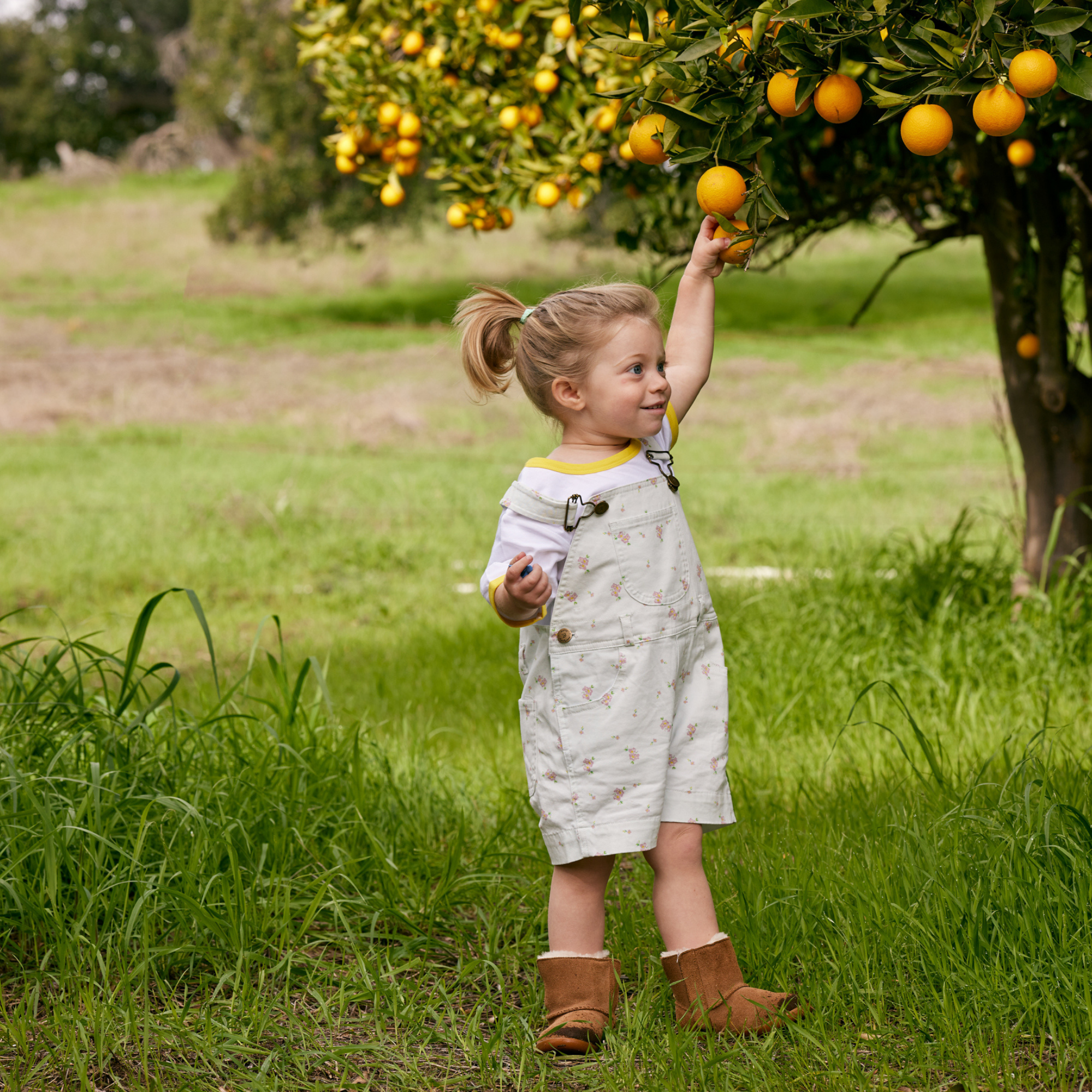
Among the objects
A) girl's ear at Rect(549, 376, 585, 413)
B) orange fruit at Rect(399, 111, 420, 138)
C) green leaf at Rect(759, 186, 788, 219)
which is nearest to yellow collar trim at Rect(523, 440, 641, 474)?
girl's ear at Rect(549, 376, 585, 413)

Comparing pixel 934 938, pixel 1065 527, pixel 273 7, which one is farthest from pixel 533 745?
pixel 273 7

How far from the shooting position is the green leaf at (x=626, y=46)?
1839 millimetres

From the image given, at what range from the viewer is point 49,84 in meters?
29.0

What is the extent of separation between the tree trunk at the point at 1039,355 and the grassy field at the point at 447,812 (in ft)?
0.96

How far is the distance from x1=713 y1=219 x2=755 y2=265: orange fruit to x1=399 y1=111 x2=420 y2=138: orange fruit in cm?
178

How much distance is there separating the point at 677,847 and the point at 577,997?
0.32m

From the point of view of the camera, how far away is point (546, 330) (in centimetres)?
224

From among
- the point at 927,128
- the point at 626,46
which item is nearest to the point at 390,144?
the point at 626,46

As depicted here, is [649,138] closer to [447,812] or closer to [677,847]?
[677,847]

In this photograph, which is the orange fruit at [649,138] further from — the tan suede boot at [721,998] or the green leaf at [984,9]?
the tan suede boot at [721,998]

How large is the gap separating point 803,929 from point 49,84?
31791mm

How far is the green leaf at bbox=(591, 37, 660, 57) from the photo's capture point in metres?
1.84

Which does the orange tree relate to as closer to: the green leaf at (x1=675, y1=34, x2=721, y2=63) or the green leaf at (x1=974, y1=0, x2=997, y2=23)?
the green leaf at (x1=675, y1=34, x2=721, y2=63)

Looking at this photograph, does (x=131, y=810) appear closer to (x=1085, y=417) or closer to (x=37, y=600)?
(x=1085, y=417)
